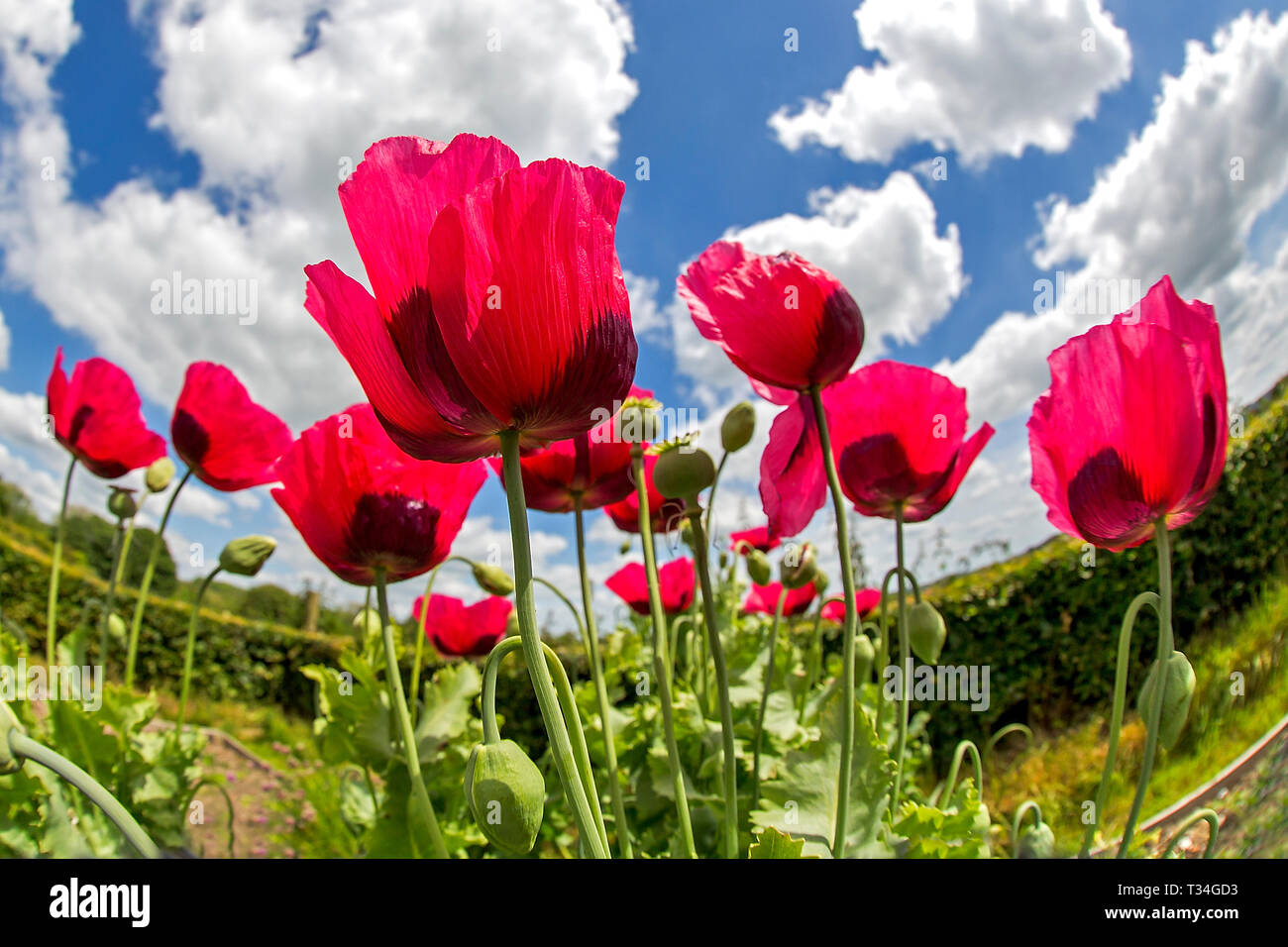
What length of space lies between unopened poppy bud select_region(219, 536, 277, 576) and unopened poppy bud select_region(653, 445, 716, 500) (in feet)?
2.90

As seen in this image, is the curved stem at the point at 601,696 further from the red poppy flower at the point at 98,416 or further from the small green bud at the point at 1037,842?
the red poppy flower at the point at 98,416

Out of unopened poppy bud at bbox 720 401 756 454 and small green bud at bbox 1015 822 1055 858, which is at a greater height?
unopened poppy bud at bbox 720 401 756 454

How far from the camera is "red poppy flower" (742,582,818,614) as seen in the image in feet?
6.89

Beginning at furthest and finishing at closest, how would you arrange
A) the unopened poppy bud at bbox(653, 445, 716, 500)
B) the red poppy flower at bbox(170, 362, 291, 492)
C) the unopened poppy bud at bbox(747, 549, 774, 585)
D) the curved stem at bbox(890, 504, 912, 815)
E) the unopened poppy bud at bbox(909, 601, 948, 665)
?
the red poppy flower at bbox(170, 362, 291, 492)
the unopened poppy bud at bbox(747, 549, 774, 585)
the unopened poppy bud at bbox(909, 601, 948, 665)
the curved stem at bbox(890, 504, 912, 815)
the unopened poppy bud at bbox(653, 445, 716, 500)

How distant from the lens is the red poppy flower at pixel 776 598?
210 centimetres

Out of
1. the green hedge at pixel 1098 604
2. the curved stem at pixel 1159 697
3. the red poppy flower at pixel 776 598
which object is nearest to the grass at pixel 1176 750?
Answer: the green hedge at pixel 1098 604

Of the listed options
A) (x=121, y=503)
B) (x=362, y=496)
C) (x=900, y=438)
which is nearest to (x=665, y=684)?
(x=362, y=496)

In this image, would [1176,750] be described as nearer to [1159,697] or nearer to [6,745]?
[1159,697]

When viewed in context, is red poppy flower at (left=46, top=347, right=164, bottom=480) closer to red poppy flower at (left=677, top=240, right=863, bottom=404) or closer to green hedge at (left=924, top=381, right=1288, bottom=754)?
red poppy flower at (left=677, top=240, right=863, bottom=404)

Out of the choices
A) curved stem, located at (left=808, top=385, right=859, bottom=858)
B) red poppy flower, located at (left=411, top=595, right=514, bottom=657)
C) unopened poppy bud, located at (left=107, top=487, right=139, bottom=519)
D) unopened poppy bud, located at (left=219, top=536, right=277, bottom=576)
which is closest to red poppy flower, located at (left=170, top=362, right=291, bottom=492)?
unopened poppy bud, located at (left=107, top=487, right=139, bottom=519)

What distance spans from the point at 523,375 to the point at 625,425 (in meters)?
0.49

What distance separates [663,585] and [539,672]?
67.9 inches
